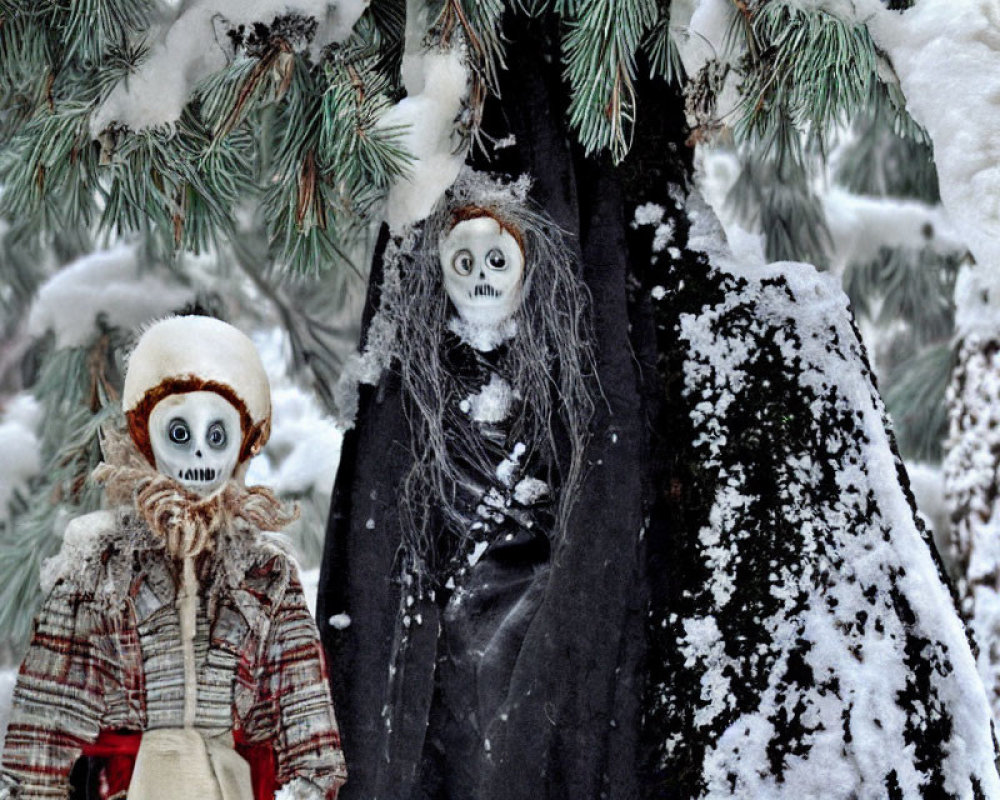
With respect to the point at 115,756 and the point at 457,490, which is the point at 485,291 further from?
the point at 115,756

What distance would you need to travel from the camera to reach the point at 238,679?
4.40 feet

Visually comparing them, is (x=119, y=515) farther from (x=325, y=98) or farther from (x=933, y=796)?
(x=933, y=796)

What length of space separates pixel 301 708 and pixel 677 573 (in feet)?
1.29

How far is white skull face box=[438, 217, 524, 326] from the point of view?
146cm


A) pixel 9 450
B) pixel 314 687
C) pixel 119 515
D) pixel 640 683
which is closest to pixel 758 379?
pixel 640 683

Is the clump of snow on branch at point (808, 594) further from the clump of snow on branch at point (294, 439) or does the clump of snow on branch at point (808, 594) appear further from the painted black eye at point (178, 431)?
the clump of snow on branch at point (294, 439)

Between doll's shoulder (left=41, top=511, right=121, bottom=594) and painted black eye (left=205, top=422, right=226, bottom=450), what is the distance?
0.39 feet

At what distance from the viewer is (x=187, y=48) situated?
1.41m

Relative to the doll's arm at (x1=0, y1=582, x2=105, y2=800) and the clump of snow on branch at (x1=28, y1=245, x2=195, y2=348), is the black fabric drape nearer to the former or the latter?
the doll's arm at (x1=0, y1=582, x2=105, y2=800)

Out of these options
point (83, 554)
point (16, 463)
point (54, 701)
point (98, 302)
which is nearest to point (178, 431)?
point (83, 554)

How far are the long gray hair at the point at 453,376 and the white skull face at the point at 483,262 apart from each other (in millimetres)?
12

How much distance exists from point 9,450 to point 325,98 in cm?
176

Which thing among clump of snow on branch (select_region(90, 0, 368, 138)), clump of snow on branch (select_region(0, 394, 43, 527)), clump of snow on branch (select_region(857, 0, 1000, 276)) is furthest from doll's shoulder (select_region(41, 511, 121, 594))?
clump of snow on branch (select_region(0, 394, 43, 527))

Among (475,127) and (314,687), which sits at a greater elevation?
(475,127)
